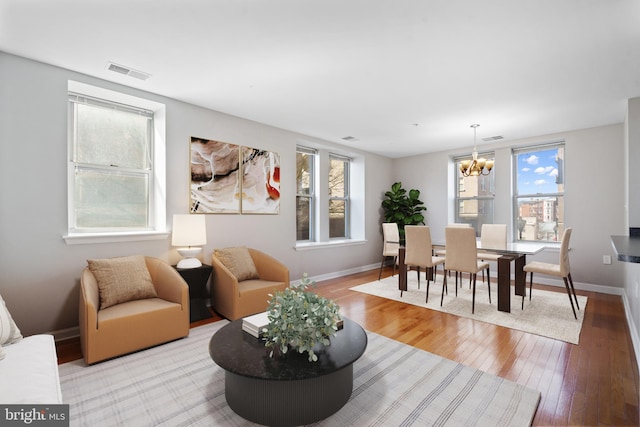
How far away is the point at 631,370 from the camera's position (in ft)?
7.36

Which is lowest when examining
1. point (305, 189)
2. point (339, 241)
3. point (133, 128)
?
point (339, 241)

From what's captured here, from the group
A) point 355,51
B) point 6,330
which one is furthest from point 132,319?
point 355,51

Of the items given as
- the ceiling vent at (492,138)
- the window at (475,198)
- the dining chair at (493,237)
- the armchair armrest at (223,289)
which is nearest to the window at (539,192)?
the window at (475,198)

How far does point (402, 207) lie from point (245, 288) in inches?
167

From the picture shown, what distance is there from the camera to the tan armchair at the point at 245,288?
10.4 ft

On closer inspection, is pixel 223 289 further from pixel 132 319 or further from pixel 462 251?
pixel 462 251

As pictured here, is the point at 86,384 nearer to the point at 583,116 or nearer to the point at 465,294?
the point at 465,294

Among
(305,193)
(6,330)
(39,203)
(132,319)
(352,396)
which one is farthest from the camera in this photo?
(305,193)

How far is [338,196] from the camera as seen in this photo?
623 cm

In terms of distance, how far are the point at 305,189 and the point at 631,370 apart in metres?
4.49

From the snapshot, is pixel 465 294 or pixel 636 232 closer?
pixel 636 232

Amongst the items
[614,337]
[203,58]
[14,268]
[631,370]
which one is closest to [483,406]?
[631,370]

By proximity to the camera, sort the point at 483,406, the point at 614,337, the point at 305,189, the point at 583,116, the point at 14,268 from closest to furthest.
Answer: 1. the point at 483,406
2. the point at 14,268
3. the point at 614,337
4. the point at 583,116
5. the point at 305,189

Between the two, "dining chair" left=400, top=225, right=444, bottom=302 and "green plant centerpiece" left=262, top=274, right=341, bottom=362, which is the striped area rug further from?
"dining chair" left=400, top=225, right=444, bottom=302
